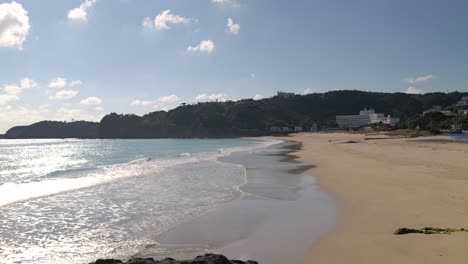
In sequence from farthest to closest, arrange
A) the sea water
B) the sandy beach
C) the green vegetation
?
the sea water
the green vegetation
the sandy beach

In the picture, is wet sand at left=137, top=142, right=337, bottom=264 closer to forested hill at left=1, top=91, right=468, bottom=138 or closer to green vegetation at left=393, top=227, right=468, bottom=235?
green vegetation at left=393, top=227, right=468, bottom=235

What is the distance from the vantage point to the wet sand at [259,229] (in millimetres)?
7821

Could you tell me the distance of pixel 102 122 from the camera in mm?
194875

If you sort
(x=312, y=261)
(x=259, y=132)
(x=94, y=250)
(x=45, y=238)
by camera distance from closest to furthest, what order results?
1. (x=312, y=261)
2. (x=94, y=250)
3. (x=45, y=238)
4. (x=259, y=132)

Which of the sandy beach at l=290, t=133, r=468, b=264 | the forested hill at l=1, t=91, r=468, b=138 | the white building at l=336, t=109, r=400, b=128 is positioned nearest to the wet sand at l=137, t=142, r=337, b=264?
the sandy beach at l=290, t=133, r=468, b=264

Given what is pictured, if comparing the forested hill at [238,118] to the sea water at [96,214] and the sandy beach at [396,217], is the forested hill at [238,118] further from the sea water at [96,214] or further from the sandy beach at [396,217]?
the sandy beach at [396,217]

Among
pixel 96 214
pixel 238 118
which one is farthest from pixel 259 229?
pixel 238 118

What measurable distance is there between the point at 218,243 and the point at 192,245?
0.56 m

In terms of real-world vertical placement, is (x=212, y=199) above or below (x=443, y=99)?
below

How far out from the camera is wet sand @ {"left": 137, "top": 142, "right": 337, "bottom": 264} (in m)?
7.82

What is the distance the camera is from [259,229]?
9.77m

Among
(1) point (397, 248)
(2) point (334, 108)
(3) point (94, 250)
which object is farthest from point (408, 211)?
(2) point (334, 108)

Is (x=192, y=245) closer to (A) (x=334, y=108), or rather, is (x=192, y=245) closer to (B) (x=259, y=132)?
(B) (x=259, y=132)

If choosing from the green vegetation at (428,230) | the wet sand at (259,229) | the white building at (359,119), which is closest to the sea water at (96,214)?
the wet sand at (259,229)
